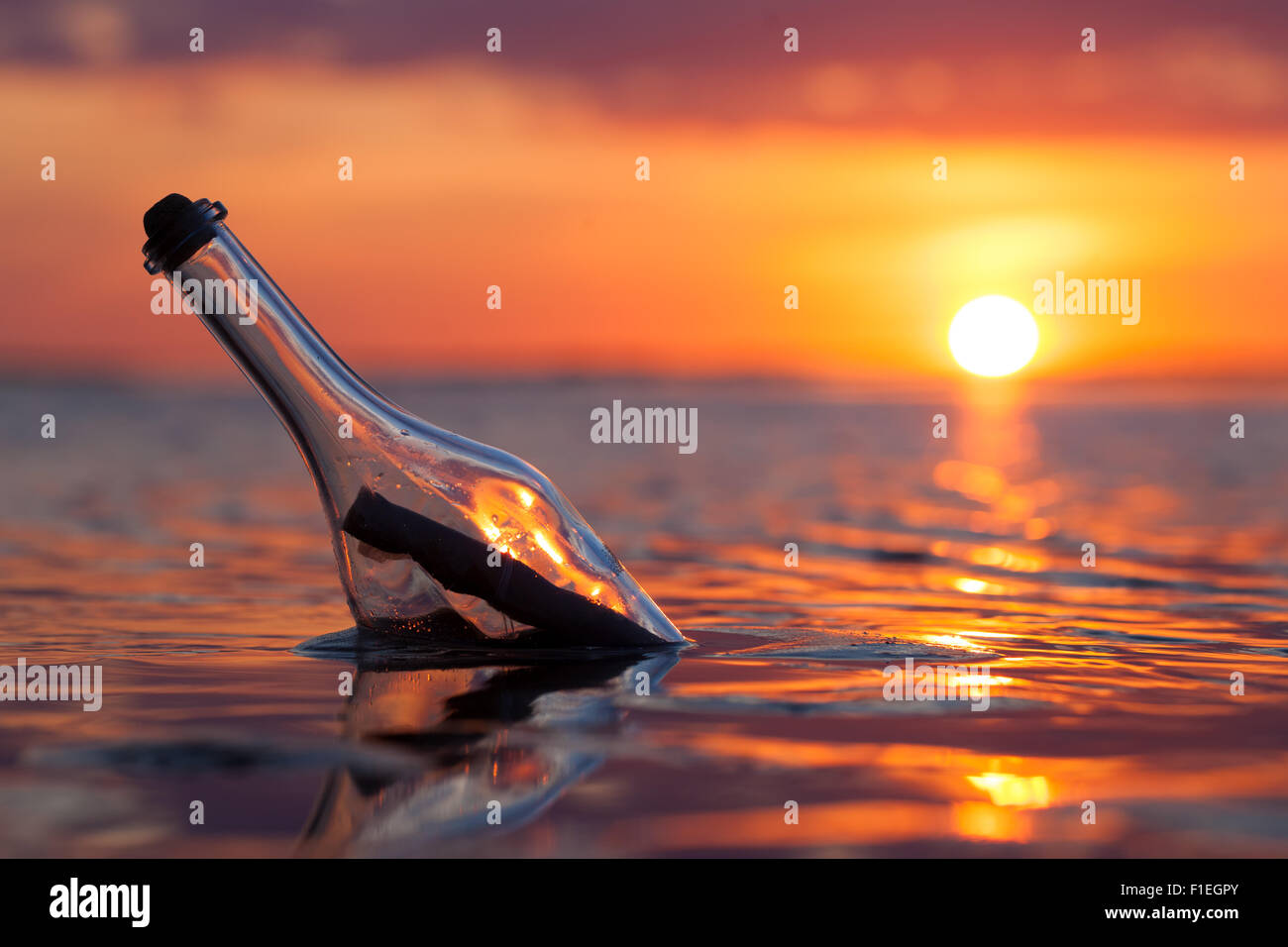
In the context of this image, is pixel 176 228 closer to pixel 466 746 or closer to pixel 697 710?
pixel 466 746

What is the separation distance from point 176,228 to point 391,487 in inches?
32.4

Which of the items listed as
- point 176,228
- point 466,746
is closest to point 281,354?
point 176,228

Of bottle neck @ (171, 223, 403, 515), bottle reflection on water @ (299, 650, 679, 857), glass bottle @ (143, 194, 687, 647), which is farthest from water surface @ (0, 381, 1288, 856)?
bottle neck @ (171, 223, 403, 515)

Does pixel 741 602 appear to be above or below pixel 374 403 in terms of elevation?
below

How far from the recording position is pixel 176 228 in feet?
10.9

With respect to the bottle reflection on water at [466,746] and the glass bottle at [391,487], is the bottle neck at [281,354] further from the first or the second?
the bottle reflection on water at [466,746]

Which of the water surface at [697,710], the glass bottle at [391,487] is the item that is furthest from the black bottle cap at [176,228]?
the water surface at [697,710]

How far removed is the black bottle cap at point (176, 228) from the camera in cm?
332

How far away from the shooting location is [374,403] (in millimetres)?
3574

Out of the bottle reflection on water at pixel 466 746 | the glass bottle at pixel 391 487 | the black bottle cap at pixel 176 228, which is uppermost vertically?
the black bottle cap at pixel 176 228
